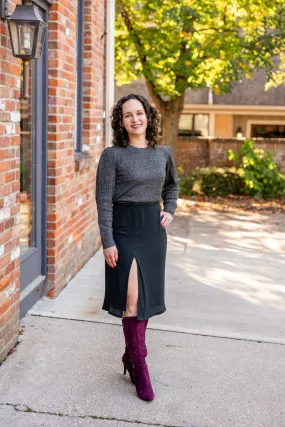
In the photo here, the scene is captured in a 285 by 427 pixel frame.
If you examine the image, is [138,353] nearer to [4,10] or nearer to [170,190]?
[170,190]

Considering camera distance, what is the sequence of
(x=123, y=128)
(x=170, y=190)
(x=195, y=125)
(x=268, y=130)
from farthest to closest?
(x=195, y=125), (x=268, y=130), (x=170, y=190), (x=123, y=128)

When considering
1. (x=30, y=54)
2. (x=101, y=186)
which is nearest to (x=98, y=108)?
(x=30, y=54)

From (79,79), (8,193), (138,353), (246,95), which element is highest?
(246,95)

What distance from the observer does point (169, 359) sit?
445 cm

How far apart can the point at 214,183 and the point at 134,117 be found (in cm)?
1096

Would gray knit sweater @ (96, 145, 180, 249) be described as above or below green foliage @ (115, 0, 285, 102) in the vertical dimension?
below

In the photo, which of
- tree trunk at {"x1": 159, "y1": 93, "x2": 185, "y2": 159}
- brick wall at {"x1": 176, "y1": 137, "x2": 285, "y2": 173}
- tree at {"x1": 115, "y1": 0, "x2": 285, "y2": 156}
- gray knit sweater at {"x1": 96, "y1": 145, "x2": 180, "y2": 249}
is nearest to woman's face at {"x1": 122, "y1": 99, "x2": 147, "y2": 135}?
gray knit sweater at {"x1": 96, "y1": 145, "x2": 180, "y2": 249}

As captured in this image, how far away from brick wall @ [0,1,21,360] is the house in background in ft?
64.6

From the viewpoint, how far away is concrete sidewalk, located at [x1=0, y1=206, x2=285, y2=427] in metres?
3.63

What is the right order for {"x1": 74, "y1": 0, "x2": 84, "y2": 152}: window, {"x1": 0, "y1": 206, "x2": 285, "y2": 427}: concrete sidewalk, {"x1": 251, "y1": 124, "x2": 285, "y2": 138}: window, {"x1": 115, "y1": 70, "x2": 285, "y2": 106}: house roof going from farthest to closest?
{"x1": 251, "y1": 124, "x2": 285, "y2": 138}: window < {"x1": 115, "y1": 70, "x2": 285, "y2": 106}: house roof < {"x1": 74, "y1": 0, "x2": 84, "y2": 152}: window < {"x1": 0, "y1": 206, "x2": 285, "y2": 427}: concrete sidewalk

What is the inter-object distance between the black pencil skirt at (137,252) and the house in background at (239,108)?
20259mm

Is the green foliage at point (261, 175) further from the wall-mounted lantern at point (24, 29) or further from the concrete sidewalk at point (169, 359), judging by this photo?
the wall-mounted lantern at point (24, 29)

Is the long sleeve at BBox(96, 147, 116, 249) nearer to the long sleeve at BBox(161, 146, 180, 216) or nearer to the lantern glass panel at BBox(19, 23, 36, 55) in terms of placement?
the long sleeve at BBox(161, 146, 180, 216)

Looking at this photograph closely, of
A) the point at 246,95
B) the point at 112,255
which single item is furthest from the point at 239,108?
the point at 112,255
